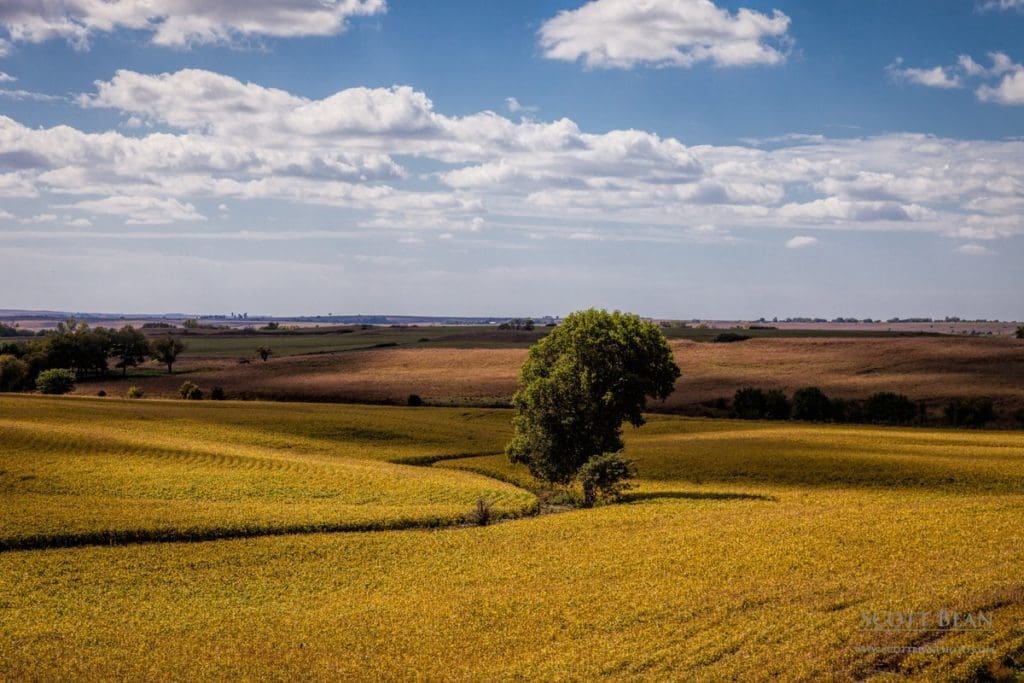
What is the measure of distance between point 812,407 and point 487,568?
83175 mm

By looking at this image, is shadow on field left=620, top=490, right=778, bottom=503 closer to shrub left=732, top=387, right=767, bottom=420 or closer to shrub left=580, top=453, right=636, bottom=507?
shrub left=580, top=453, right=636, bottom=507

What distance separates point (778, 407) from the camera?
11038 centimetres

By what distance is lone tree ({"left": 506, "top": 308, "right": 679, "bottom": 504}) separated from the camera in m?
56.3

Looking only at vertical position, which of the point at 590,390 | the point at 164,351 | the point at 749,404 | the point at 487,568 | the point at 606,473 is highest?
the point at 590,390

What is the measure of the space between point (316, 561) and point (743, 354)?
132 metres

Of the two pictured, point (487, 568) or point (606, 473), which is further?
point (606, 473)

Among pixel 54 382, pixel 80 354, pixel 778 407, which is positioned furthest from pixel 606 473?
pixel 80 354

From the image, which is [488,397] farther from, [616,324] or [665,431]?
[616,324]

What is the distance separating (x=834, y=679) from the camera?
20.6 metres

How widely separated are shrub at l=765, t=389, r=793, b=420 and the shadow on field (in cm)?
6084

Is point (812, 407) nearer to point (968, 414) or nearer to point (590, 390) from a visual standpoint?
point (968, 414)

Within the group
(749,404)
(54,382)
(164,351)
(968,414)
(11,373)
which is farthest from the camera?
(164,351)

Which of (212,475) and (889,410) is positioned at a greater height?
(889,410)

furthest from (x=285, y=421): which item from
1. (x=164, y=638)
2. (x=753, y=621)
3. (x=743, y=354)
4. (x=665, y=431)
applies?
(x=743, y=354)
